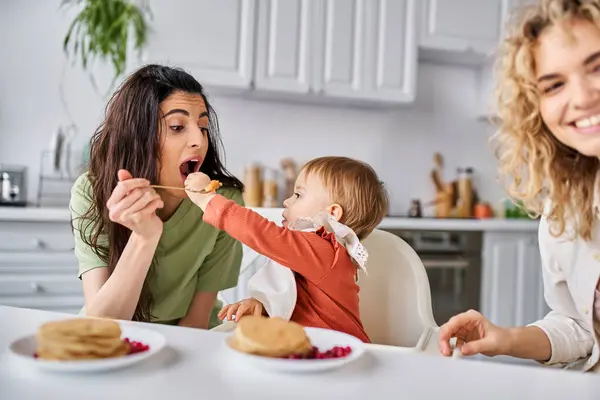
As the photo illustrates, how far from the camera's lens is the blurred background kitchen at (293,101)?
2.76m

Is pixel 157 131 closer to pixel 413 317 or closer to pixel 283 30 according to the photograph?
pixel 413 317

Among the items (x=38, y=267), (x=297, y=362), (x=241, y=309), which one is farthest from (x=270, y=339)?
(x=38, y=267)

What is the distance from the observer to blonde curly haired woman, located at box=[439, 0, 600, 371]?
2.93 ft

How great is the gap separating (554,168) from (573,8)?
282 millimetres

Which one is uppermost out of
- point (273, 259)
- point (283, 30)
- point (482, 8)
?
point (482, 8)

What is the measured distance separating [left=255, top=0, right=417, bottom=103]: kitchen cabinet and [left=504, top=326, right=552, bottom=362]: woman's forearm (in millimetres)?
2065

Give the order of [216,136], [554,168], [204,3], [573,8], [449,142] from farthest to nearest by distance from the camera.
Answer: [449,142]
[204,3]
[216,136]
[554,168]
[573,8]

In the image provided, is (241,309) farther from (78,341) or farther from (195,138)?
(78,341)

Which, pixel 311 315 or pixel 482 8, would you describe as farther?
pixel 482 8

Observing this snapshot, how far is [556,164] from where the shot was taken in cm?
105

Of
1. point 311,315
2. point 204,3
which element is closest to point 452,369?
point 311,315

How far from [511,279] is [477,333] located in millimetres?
2222

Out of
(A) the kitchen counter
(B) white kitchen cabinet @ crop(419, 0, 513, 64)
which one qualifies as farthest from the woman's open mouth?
(B) white kitchen cabinet @ crop(419, 0, 513, 64)

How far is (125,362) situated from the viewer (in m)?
0.65
